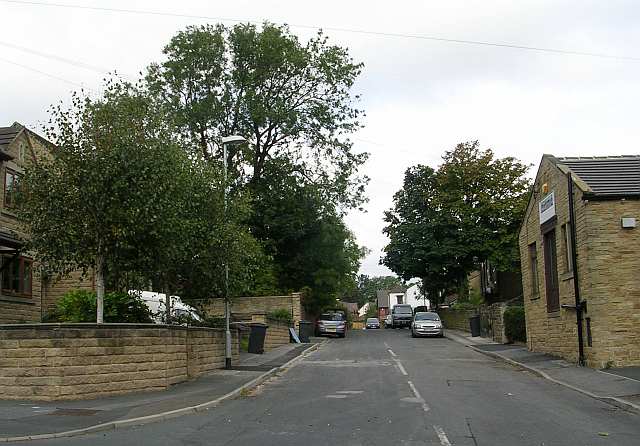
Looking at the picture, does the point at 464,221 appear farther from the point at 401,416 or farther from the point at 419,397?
the point at 401,416

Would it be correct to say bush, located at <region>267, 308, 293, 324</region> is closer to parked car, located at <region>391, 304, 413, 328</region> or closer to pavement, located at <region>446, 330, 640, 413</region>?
pavement, located at <region>446, 330, 640, 413</region>

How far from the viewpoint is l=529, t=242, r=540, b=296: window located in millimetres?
25156

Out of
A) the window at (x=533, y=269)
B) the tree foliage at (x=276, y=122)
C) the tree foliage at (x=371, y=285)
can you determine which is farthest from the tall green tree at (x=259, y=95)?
the tree foliage at (x=371, y=285)

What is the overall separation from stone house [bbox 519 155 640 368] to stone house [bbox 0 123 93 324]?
16.2m

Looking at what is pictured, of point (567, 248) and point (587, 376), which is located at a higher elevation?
point (567, 248)

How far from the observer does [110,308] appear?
18.4 meters

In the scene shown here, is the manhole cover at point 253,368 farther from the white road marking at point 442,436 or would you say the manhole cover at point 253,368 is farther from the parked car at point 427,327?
the parked car at point 427,327

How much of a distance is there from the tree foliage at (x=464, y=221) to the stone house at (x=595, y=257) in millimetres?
20643

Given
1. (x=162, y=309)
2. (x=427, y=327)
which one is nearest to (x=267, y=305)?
(x=427, y=327)

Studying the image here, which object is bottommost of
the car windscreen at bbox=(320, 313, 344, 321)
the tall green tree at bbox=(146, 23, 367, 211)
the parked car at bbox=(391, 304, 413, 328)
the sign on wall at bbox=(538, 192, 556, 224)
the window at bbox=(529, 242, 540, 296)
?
the parked car at bbox=(391, 304, 413, 328)

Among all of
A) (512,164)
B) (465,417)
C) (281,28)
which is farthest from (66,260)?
(512,164)

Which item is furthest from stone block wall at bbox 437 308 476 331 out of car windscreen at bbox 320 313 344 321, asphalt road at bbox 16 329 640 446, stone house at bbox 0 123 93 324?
stone house at bbox 0 123 93 324

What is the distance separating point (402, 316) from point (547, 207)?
Result: 120 ft

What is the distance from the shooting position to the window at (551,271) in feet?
74.3
